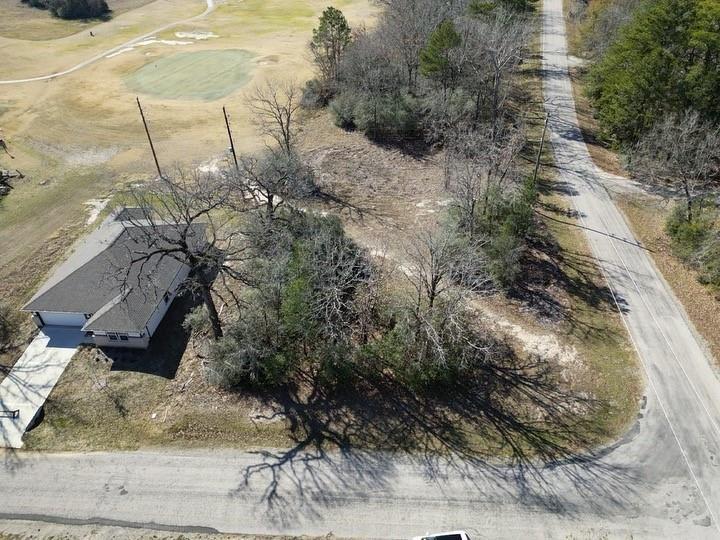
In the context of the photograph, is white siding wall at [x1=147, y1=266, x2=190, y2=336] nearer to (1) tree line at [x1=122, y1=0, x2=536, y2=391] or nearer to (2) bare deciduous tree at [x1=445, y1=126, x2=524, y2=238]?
(1) tree line at [x1=122, y1=0, x2=536, y2=391]

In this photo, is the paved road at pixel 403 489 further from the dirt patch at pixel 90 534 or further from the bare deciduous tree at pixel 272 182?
the bare deciduous tree at pixel 272 182

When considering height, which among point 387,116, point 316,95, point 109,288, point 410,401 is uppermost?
point 387,116

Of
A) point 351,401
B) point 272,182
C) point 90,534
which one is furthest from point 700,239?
point 90,534

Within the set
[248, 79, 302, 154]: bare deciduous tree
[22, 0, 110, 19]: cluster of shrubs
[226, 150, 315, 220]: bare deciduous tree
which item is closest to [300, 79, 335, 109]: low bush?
[248, 79, 302, 154]: bare deciduous tree

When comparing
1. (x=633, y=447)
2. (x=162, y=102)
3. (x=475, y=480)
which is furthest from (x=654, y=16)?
(x=162, y=102)

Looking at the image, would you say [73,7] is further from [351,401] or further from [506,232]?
[351,401]

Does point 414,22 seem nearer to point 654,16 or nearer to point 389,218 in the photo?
point 654,16

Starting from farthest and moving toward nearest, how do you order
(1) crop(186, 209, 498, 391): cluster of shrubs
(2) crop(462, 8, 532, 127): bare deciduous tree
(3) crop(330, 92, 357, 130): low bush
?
1. (3) crop(330, 92, 357, 130): low bush
2. (2) crop(462, 8, 532, 127): bare deciduous tree
3. (1) crop(186, 209, 498, 391): cluster of shrubs
